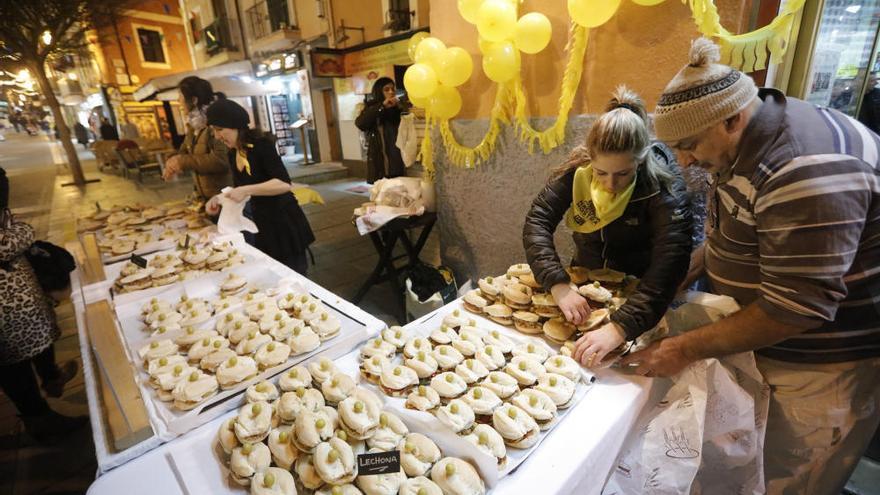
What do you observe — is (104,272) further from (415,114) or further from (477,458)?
(415,114)

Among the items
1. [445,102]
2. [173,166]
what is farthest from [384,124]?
[173,166]

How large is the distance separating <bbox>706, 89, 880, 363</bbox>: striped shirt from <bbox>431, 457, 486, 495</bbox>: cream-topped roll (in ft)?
3.25

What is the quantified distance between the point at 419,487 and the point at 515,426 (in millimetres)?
333

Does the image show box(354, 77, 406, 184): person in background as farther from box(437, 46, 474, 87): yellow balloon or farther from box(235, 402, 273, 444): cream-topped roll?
box(235, 402, 273, 444): cream-topped roll

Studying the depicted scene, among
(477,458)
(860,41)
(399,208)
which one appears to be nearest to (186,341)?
(477,458)

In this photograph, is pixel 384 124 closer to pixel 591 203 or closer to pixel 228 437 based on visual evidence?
pixel 591 203

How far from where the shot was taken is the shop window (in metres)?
23.1

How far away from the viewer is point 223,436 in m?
1.23

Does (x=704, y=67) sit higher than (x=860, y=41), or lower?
lower

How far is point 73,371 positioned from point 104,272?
1.00 meters

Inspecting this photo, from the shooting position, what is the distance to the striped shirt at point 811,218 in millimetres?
1061

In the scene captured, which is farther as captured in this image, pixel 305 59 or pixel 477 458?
pixel 305 59

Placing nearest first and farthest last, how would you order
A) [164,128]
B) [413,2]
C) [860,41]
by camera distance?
[860,41] → [413,2] → [164,128]

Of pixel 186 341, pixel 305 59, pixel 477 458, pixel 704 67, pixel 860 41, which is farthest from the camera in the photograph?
pixel 305 59
